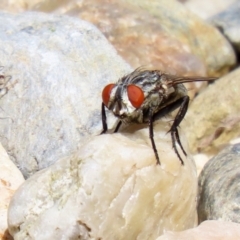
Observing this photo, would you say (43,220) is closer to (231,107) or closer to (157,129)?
(157,129)

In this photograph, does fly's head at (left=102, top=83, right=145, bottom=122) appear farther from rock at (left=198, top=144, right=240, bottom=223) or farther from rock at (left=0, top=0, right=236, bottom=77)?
rock at (left=0, top=0, right=236, bottom=77)

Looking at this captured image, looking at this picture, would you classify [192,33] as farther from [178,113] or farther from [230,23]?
[178,113]

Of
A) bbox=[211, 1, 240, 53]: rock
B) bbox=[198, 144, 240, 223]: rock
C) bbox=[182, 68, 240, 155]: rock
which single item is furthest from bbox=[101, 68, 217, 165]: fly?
bbox=[211, 1, 240, 53]: rock

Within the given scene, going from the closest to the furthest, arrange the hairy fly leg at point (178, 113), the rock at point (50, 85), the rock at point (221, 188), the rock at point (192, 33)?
1. the rock at point (221, 188)
2. the hairy fly leg at point (178, 113)
3. the rock at point (50, 85)
4. the rock at point (192, 33)

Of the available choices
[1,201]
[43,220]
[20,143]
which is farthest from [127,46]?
[43,220]

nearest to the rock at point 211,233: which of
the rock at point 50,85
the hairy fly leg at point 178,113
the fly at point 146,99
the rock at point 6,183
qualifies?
the fly at point 146,99

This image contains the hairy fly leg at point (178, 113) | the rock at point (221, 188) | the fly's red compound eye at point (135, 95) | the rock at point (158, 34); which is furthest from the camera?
the rock at point (158, 34)

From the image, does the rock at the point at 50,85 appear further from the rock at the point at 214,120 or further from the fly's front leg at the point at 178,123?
the rock at the point at 214,120
